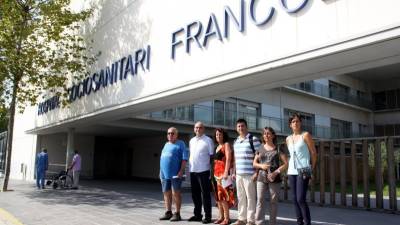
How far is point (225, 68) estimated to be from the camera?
8617 mm

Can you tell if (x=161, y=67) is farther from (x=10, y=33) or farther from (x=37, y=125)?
(x=37, y=125)

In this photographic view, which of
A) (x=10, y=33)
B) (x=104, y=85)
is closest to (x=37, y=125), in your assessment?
(x=10, y=33)

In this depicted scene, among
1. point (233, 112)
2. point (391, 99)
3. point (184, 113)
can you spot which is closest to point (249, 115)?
point (233, 112)

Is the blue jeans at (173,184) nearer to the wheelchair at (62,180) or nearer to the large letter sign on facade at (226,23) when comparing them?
the large letter sign on facade at (226,23)

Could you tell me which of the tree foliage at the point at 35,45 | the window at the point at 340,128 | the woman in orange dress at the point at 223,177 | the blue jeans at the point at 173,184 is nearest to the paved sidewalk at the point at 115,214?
the blue jeans at the point at 173,184

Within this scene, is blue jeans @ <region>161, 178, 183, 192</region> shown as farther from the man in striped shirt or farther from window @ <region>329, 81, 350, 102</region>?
window @ <region>329, 81, 350, 102</region>

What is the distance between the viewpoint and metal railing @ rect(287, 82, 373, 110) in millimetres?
33119

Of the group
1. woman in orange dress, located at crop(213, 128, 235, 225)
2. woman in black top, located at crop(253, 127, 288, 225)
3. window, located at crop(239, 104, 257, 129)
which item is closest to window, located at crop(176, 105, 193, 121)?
window, located at crop(239, 104, 257, 129)

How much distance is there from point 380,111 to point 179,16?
119 feet

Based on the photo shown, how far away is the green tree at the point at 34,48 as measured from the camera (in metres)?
15.0

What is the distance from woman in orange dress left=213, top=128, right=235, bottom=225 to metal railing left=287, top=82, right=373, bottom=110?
2466cm

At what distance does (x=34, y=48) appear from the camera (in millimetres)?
15750

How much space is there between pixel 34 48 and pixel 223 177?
457 inches

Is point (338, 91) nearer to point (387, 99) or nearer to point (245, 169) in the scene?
point (387, 99)
